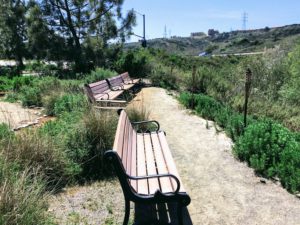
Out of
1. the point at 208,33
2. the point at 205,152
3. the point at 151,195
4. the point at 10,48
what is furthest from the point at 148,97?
the point at 208,33

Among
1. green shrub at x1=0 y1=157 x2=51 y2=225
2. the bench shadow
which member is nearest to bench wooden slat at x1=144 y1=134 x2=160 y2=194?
the bench shadow

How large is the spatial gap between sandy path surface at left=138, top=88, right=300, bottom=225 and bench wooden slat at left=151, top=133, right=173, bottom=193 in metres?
0.66

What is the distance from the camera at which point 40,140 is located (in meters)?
4.34

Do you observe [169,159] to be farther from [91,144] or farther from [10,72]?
[10,72]

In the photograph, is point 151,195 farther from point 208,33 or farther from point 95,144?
point 208,33

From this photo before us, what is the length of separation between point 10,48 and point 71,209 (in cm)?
2919

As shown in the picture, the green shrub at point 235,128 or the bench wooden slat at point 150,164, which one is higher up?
the bench wooden slat at point 150,164

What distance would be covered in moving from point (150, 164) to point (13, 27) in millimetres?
28633

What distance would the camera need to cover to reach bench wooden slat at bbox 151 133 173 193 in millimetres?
3199

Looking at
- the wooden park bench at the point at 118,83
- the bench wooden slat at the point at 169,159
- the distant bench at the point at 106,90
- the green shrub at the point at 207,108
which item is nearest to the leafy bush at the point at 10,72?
the wooden park bench at the point at 118,83

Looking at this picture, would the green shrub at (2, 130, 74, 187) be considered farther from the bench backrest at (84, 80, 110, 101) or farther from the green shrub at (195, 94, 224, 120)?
the green shrub at (195, 94, 224, 120)

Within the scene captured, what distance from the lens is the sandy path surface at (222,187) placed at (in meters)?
3.79

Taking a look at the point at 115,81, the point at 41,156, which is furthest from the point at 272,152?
the point at 115,81

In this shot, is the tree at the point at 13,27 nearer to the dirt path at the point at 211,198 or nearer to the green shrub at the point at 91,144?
the green shrub at the point at 91,144
